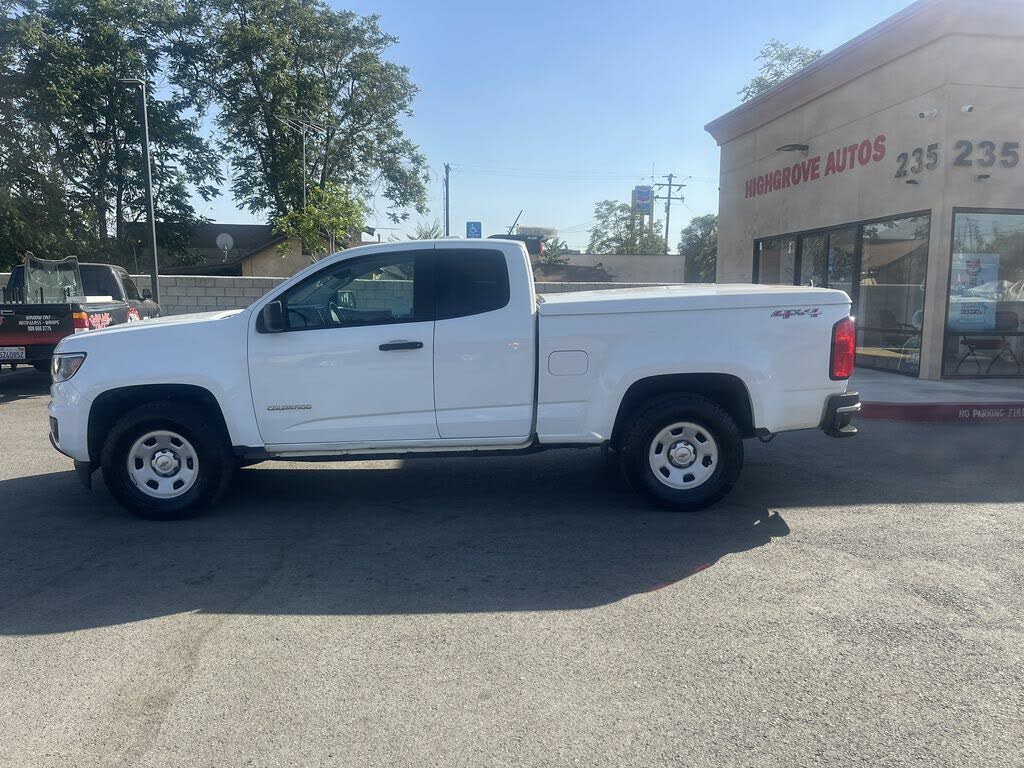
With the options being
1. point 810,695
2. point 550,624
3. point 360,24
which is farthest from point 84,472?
point 360,24

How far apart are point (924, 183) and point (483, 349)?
10081mm

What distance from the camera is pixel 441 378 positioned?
572 cm

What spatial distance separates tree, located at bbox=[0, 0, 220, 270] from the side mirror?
113 ft

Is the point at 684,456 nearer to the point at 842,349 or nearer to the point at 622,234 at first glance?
the point at 842,349

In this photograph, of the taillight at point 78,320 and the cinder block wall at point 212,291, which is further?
the cinder block wall at point 212,291

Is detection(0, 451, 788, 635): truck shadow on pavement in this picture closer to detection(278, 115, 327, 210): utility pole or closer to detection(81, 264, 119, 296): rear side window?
detection(81, 264, 119, 296): rear side window

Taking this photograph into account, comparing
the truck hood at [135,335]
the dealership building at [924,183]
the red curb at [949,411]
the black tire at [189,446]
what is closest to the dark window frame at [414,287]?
the truck hood at [135,335]

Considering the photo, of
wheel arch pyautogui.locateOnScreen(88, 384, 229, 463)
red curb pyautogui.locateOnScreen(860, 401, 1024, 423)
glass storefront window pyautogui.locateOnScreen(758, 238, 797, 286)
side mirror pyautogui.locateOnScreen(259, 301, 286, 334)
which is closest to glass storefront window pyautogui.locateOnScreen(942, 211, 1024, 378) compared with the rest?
red curb pyautogui.locateOnScreen(860, 401, 1024, 423)

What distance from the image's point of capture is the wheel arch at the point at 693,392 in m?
5.76

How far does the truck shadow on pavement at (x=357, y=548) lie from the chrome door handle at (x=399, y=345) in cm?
128

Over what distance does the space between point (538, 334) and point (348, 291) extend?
58.2 inches

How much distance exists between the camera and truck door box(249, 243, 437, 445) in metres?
5.68

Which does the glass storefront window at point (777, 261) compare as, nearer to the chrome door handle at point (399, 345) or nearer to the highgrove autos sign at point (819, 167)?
the highgrove autos sign at point (819, 167)

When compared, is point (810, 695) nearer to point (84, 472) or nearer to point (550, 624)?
point (550, 624)
